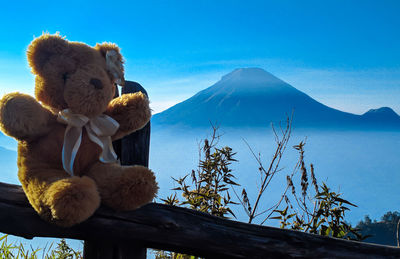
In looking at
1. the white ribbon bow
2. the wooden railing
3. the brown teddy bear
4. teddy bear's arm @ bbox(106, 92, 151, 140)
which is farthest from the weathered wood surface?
teddy bear's arm @ bbox(106, 92, 151, 140)

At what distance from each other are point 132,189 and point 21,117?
0.49 metres

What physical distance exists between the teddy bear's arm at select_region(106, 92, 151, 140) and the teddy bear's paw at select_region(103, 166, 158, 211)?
24 centimetres

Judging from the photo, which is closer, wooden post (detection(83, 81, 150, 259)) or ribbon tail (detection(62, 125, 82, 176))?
ribbon tail (detection(62, 125, 82, 176))

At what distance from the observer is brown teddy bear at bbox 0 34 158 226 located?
130 centimetres

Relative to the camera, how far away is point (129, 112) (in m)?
1.51

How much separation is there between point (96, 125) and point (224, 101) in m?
37.2

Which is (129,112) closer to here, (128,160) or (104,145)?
(104,145)

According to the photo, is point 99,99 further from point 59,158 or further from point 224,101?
point 224,101

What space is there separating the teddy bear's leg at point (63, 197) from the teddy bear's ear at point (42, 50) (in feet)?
1.43

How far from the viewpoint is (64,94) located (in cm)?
133

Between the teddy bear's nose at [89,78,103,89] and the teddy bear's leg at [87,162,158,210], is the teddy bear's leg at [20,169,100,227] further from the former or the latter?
the teddy bear's nose at [89,78,103,89]

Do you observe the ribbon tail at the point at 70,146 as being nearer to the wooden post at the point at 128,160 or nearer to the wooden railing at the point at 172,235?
the wooden railing at the point at 172,235

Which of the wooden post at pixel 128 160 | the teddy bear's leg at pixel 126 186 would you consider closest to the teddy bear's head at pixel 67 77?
the teddy bear's leg at pixel 126 186

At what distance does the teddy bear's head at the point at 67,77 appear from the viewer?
132 cm
